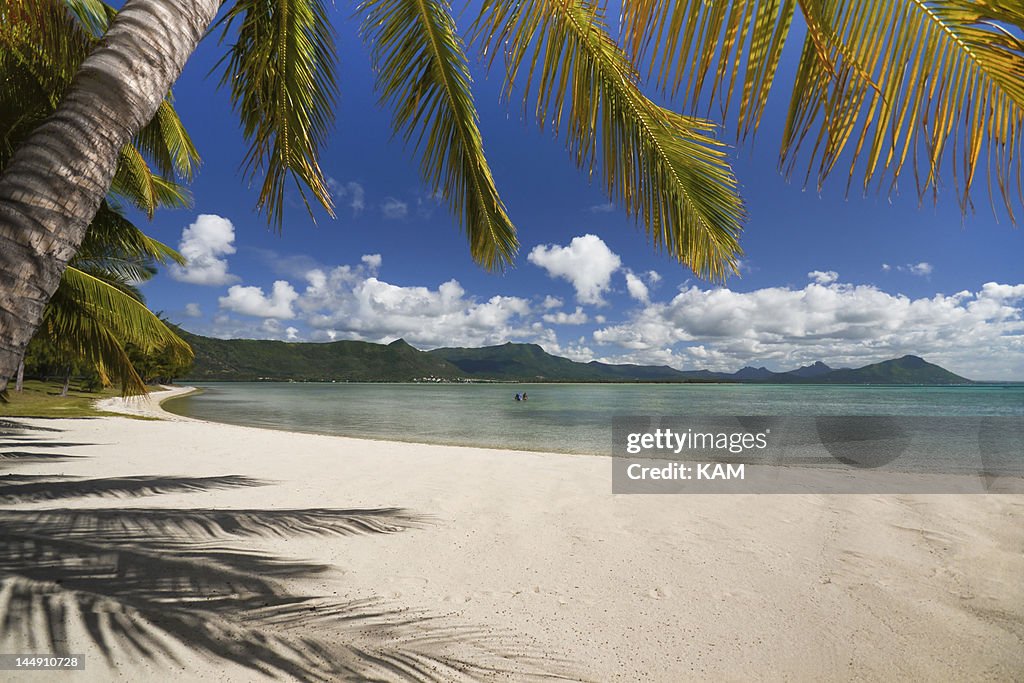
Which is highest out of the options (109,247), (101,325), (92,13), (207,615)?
(92,13)

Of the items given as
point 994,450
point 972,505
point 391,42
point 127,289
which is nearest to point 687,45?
point 391,42

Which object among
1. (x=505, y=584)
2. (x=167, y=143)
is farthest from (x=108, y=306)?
(x=505, y=584)

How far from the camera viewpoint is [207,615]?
100 inches

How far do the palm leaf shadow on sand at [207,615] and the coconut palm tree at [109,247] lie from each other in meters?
2.70

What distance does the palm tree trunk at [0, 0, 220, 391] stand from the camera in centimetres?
147

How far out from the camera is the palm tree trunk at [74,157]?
1.47 m

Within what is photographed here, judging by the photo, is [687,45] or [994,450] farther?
[994,450]

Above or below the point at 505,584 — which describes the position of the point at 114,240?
above

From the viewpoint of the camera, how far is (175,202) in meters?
7.96

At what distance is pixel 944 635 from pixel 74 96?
5.03 metres

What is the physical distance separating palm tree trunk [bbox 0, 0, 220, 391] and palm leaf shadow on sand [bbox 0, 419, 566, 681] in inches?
65.6

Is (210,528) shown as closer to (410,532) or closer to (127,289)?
(410,532)

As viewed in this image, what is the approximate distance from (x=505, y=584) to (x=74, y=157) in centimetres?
323

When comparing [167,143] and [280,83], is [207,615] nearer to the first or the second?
[280,83]
